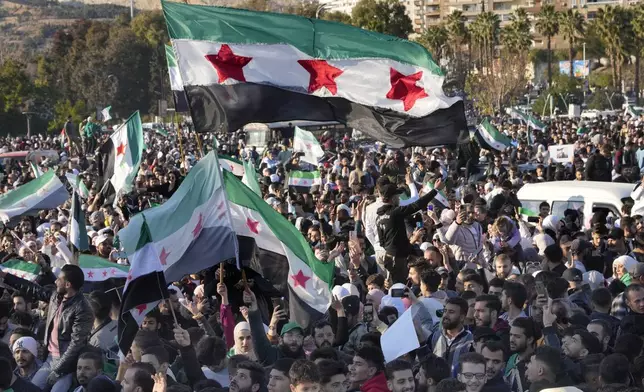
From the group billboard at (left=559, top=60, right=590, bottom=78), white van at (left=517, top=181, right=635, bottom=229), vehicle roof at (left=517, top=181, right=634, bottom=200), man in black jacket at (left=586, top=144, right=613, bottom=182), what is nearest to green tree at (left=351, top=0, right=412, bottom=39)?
billboard at (left=559, top=60, right=590, bottom=78)

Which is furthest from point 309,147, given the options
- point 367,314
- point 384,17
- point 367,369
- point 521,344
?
point 384,17

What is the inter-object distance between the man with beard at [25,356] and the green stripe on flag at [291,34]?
2.73m

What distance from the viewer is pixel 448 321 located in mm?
7863

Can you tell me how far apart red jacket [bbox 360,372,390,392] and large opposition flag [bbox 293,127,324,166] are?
51.8ft

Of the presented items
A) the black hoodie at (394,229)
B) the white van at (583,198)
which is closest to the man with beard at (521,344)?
the black hoodie at (394,229)

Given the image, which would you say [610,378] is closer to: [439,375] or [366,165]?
[439,375]

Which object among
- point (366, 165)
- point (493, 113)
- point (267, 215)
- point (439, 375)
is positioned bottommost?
point (493, 113)

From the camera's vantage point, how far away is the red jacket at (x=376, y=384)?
6.94 m

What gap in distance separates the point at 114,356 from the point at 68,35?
322 ft

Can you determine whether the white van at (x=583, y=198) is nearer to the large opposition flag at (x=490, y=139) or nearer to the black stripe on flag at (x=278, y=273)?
the black stripe on flag at (x=278, y=273)

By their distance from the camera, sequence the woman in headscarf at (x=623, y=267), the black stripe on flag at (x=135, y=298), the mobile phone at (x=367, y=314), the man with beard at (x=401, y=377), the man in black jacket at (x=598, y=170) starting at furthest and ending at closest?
1. the man in black jacket at (x=598, y=170)
2. the woman in headscarf at (x=623, y=267)
3. the mobile phone at (x=367, y=314)
4. the black stripe on flag at (x=135, y=298)
5. the man with beard at (x=401, y=377)

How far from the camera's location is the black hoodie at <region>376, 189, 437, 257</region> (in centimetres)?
1152

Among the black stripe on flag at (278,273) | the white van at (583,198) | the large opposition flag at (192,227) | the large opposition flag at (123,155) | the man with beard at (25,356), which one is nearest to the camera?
the man with beard at (25,356)

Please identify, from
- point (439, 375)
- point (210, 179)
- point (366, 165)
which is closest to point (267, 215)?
point (210, 179)
